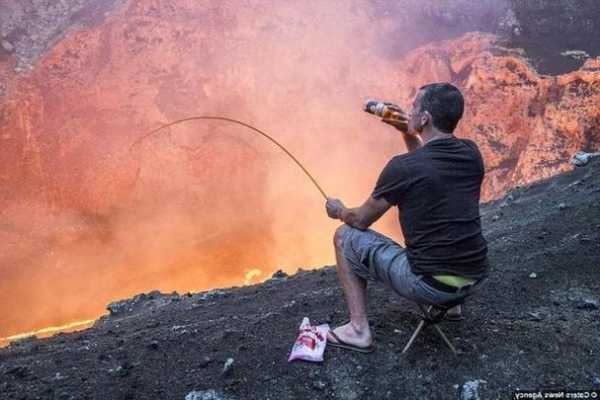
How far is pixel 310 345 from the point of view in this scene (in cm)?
326

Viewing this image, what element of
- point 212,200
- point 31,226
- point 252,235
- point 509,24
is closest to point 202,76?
point 212,200

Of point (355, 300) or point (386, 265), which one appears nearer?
point (386, 265)

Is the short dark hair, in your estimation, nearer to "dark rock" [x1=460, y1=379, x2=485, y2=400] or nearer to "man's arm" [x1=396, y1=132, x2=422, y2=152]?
"man's arm" [x1=396, y1=132, x2=422, y2=152]

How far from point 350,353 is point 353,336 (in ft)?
0.37

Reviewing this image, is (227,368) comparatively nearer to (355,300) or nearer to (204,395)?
(204,395)

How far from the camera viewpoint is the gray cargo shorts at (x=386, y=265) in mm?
3020

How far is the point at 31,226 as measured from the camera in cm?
1084

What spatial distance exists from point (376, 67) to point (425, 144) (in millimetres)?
10344

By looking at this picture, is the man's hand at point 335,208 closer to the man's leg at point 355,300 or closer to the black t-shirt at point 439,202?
the man's leg at point 355,300

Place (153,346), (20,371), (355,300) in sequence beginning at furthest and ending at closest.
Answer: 1. (153,346)
2. (20,371)
3. (355,300)

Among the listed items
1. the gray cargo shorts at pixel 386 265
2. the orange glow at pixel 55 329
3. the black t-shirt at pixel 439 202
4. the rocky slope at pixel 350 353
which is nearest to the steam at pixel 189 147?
the orange glow at pixel 55 329

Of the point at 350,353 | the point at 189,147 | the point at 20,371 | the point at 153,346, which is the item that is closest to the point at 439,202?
the point at 350,353

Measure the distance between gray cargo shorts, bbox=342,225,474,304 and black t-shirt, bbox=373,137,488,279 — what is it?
0.30 feet

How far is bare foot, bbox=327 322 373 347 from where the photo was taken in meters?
3.27
